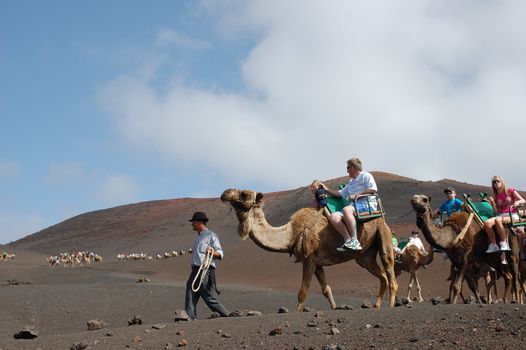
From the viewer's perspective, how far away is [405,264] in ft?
68.2

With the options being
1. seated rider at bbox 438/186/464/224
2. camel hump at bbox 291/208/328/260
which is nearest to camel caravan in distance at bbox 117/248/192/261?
seated rider at bbox 438/186/464/224

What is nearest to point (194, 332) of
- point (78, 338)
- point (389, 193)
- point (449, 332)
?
point (78, 338)

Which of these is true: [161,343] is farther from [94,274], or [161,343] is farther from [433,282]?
[94,274]

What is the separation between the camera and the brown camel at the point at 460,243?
12.9 metres

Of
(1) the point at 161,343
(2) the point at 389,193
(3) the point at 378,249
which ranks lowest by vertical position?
(1) the point at 161,343

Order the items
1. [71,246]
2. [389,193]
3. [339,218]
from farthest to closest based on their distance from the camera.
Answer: [71,246]
[389,193]
[339,218]

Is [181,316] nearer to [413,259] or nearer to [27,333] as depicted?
[27,333]

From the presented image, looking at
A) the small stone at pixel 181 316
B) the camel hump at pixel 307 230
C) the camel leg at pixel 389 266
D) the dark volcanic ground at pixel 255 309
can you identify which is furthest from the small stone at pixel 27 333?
the camel leg at pixel 389 266

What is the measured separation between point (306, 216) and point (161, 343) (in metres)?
4.23

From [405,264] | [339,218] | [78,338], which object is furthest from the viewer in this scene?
[405,264]

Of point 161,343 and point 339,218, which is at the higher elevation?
point 339,218

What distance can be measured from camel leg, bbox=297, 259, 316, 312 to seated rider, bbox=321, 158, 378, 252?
1.81 ft

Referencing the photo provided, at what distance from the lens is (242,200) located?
39.0 ft

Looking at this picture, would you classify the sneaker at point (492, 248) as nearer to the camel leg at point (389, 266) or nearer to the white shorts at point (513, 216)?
the white shorts at point (513, 216)
